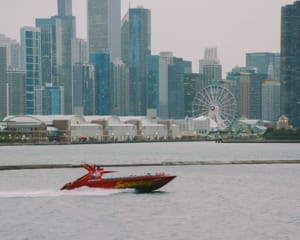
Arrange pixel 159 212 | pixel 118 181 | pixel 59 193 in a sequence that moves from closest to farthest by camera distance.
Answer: pixel 159 212 → pixel 118 181 → pixel 59 193

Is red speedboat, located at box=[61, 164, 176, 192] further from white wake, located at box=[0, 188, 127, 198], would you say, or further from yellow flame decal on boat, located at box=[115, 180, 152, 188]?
white wake, located at box=[0, 188, 127, 198]

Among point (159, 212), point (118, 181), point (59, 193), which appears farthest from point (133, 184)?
point (159, 212)

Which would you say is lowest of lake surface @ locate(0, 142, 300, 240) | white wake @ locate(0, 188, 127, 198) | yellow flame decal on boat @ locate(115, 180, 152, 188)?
lake surface @ locate(0, 142, 300, 240)

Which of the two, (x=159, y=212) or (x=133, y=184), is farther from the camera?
(x=133, y=184)

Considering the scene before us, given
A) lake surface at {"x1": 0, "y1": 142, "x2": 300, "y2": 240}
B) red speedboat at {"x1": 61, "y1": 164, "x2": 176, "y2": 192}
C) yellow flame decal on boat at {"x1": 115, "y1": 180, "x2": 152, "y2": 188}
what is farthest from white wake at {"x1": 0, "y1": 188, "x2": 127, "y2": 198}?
yellow flame decal on boat at {"x1": 115, "y1": 180, "x2": 152, "y2": 188}

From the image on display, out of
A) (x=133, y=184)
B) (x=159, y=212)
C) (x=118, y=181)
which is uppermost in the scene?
(x=118, y=181)

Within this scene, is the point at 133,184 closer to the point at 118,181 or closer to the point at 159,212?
the point at 118,181

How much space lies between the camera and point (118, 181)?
7412cm

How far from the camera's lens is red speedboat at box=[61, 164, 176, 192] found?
241 feet

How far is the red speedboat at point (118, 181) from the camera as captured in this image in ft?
241

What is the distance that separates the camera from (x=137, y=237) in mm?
50938

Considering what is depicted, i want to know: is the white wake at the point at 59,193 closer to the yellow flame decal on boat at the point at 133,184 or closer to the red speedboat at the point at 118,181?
the red speedboat at the point at 118,181

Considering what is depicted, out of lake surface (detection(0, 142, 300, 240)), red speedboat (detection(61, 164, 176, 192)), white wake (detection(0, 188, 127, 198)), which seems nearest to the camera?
lake surface (detection(0, 142, 300, 240))

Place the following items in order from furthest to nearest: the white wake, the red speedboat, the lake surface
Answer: the white wake → the red speedboat → the lake surface
